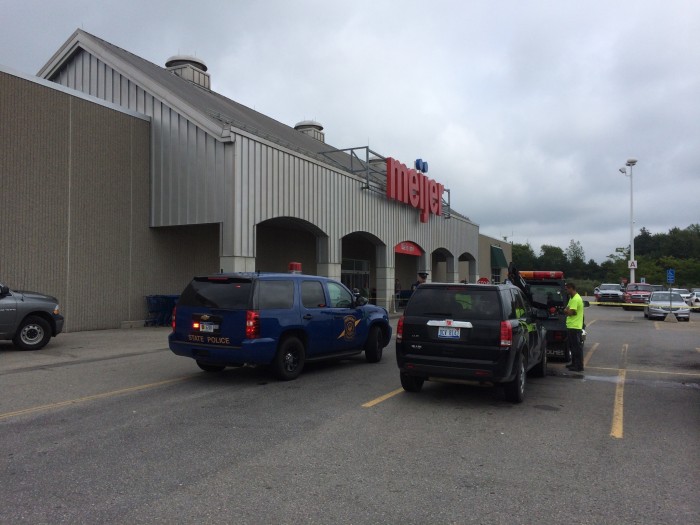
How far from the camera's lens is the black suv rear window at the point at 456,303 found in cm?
746

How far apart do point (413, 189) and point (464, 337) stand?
2293cm

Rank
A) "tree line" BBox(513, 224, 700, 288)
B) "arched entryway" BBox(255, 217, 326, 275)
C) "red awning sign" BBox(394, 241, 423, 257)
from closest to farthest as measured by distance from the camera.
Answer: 1. "arched entryway" BBox(255, 217, 326, 275)
2. "red awning sign" BBox(394, 241, 423, 257)
3. "tree line" BBox(513, 224, 700, 288)

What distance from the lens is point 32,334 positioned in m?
12.4

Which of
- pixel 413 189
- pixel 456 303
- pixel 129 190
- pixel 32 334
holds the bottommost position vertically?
pixel 32 334

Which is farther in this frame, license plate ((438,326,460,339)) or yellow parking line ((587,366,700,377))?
yellow parking line ((587,366,700,377))

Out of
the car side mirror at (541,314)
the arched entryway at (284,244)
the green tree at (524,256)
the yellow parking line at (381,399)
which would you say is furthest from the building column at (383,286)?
the green tree at (524,256)

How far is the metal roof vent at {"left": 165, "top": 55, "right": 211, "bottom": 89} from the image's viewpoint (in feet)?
93.0

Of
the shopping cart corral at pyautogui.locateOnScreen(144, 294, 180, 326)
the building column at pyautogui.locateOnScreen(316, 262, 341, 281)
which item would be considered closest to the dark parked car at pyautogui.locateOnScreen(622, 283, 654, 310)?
the building column at pyautogui.locateOnScreen(316, 262, 341, 281)

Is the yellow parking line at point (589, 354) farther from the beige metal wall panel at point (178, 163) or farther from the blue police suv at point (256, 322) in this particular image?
the beige metal wall panel at point (178, 163)

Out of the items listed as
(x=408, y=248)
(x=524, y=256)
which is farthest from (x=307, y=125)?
(x=524, y=256)

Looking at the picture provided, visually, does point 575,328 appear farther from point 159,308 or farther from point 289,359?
point 159,308

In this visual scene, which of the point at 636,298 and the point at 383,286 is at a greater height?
the point at 383,286

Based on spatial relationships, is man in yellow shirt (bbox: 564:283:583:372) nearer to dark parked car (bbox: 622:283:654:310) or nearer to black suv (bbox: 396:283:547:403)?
black suv (bbox: 396:283:547:403)

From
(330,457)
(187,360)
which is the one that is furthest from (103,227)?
(330,457)
